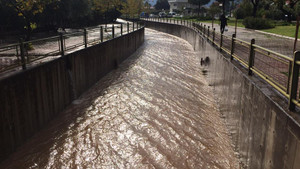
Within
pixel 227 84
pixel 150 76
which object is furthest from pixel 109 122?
pixel 150 76

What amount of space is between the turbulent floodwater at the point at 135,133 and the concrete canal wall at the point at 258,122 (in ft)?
2.14

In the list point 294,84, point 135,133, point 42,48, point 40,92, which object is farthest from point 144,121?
point 294,84

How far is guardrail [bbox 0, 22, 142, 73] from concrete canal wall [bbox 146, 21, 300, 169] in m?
5.78

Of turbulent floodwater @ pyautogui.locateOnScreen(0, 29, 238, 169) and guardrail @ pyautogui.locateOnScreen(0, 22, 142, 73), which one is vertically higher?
guardrail @ pyautogui.locateOnScreen(0, 22, 142, 73)

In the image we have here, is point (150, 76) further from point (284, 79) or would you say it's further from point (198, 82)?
point (284, 79)

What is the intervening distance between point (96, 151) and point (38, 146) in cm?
149

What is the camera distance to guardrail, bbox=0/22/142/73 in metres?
7.80

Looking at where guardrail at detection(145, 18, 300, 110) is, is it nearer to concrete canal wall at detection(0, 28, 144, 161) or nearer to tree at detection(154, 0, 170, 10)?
concrete canal wall at detection(0, 28, 144, 161)

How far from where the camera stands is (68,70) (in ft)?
35.4

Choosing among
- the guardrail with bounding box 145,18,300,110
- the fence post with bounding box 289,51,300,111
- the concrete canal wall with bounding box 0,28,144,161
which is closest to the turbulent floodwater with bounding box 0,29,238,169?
the concrete canal wall with bounding box 0,28,144,161

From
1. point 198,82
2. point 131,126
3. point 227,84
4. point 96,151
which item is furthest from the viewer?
point 198,82

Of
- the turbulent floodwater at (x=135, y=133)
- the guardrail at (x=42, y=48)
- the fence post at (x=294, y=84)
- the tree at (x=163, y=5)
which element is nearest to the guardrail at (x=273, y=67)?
the fence post at (x=294, y=84)

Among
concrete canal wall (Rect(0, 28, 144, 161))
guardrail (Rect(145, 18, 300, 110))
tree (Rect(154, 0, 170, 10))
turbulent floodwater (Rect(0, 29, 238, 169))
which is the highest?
tree (Rect(154, 0, 170, 10))

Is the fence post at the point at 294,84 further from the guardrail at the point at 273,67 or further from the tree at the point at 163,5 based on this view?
the tree at the point at 163,5
